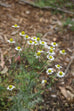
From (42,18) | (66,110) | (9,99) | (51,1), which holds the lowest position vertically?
(66,110)

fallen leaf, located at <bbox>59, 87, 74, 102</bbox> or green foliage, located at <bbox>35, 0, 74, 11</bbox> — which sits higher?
green foliage, located at <bbox>35, 0, 74, 11</bbox>

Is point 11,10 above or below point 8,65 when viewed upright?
above

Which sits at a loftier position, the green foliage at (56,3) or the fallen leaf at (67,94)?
the green foliage at (56,3)

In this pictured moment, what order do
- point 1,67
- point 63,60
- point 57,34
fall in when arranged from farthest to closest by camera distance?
point 57,34 → point 63,60 → point 1,67

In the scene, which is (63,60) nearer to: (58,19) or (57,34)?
(57,34)

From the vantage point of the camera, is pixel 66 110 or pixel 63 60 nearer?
pixel 66 110

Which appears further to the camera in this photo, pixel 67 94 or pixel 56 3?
pixel 56 3

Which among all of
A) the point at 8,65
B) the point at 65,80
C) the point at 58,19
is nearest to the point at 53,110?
the point at 65,80

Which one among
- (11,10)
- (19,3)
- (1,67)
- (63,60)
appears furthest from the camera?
(19,3)

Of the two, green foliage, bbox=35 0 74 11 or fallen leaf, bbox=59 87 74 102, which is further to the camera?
green foliage, bbox=35 0 74 11

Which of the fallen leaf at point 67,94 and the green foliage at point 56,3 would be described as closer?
the fallen leaf at point 67,94

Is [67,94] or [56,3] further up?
[56,3]
